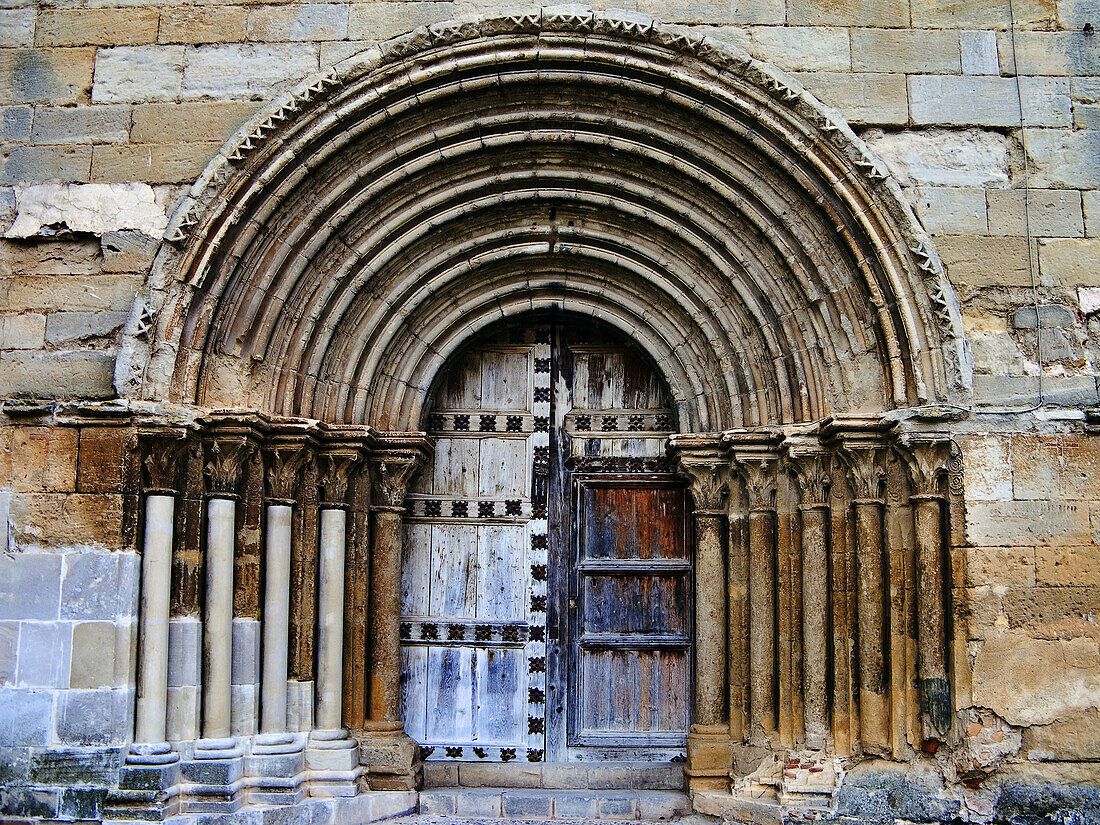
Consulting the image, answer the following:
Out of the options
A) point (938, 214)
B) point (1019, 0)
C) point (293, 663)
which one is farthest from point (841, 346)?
point (293, 663)

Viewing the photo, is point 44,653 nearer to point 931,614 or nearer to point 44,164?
point 44,164

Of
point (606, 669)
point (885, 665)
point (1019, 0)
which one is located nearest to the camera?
point (885, 665)

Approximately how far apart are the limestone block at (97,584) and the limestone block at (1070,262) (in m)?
5.08

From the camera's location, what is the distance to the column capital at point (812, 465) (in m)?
5.45

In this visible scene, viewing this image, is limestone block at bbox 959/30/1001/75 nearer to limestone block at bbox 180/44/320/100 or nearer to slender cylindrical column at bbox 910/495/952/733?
slender cylindrical column at bbox 910/495/952/733

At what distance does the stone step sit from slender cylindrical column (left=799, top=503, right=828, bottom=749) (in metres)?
0.95

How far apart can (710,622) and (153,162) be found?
13.6 ft

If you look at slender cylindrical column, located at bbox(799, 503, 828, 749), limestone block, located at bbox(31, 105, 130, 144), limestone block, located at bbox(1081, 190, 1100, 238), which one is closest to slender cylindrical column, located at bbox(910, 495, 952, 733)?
slender cylindrical column, located at bbox(799, 503, 828, 749)

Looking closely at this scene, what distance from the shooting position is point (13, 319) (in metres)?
5.46

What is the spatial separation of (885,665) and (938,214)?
244cm

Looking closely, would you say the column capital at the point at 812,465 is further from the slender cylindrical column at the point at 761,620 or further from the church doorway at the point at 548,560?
the church doorway at the point at 548,560

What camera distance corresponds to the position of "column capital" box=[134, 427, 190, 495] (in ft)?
17.0

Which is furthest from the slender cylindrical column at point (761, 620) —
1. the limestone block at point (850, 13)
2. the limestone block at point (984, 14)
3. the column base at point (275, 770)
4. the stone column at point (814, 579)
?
the limestone block at point (984, 14)

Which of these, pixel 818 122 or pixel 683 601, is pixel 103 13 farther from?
pixel 683 601
